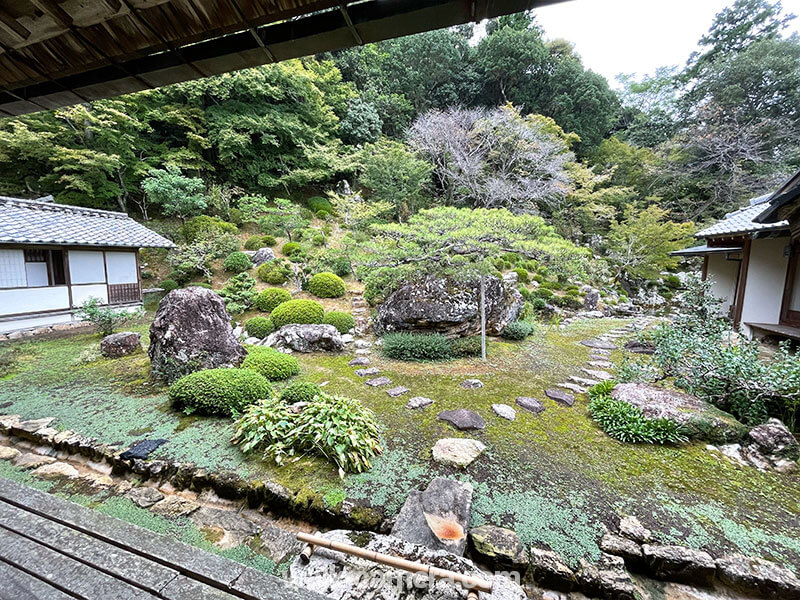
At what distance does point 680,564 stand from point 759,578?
39 cm

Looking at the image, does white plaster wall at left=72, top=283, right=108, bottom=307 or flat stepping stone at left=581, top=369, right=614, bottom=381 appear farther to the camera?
white plaster wall at left=72, top=283, right=108, bottom=307

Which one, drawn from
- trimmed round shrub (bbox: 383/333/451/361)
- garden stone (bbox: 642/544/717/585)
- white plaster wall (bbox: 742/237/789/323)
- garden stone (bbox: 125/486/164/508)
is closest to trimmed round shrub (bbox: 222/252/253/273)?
trimmed round shrub (bbox: 383/333/451/361)

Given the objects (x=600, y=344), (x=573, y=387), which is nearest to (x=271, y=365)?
(x=573, y=387)

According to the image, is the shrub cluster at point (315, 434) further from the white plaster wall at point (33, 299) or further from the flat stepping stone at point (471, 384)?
the white plaster wall at point (33, 299)

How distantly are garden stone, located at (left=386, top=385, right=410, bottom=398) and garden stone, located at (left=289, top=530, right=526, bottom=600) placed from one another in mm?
2586

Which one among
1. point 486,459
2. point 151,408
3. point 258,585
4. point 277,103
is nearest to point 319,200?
point 277,103

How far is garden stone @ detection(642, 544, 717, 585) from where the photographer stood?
1.85 metres

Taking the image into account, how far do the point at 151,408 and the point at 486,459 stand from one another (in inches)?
160

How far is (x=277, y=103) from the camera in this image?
14.9m

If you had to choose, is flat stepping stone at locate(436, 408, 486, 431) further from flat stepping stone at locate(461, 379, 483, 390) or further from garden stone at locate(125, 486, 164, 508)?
garden stone at locate(125, 486, 164, 508)

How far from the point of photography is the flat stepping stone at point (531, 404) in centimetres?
395

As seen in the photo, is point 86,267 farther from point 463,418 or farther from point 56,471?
point 463,418

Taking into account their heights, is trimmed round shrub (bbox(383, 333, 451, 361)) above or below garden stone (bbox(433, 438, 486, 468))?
above

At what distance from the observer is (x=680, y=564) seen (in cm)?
188
